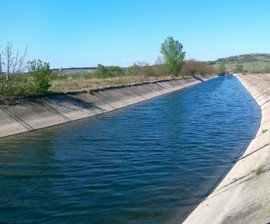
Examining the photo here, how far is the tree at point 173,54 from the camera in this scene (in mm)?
125875

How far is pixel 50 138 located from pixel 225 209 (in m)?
16.8

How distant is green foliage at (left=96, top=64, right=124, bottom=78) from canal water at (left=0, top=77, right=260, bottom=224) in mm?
69127

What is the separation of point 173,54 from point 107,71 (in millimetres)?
30928

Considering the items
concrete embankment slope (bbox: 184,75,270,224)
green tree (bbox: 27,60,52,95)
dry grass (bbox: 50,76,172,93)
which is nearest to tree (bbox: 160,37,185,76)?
dry grass (bbox: 50,76,172,93)

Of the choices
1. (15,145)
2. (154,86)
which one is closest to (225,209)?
(15,145)

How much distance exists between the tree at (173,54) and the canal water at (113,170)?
97.1 meters

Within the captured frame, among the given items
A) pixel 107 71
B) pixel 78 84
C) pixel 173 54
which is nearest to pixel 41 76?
pixel 78 84

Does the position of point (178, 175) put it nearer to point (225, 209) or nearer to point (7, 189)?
point (225, 209)

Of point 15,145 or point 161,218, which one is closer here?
point 161,218

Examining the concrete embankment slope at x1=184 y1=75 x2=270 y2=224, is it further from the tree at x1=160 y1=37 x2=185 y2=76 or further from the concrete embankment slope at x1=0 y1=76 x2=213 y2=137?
the tree at x1=160 y1=37 x2=185 y2=76

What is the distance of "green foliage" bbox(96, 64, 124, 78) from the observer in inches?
3912

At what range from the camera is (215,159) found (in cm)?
1894

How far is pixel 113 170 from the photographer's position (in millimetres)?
16938

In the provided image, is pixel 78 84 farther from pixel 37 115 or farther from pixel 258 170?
pixel 258 170
